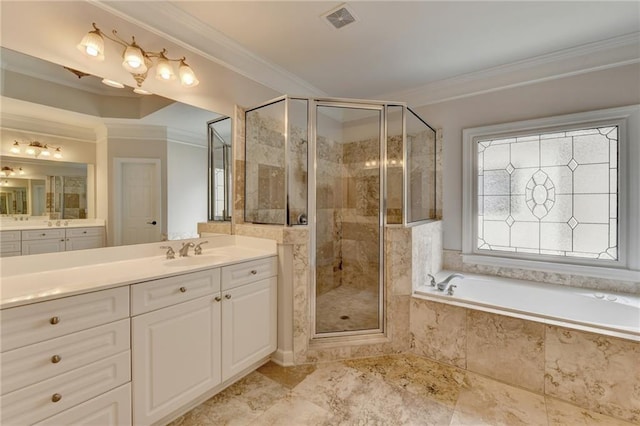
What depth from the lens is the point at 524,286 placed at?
2480 mm

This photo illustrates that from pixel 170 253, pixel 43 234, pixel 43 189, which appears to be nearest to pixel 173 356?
pixel 170 253

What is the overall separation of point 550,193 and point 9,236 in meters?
3.94

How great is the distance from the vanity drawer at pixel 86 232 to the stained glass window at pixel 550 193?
3261 mm

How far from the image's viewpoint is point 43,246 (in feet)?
4.79

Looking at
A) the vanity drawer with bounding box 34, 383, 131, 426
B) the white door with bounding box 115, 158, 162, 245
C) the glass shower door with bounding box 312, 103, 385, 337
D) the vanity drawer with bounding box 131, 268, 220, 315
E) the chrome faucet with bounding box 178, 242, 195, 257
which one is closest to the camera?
the vanity drawer with bounding box 34, 383, 131, 426

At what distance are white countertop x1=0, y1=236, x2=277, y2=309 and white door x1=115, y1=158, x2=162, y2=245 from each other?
80 millimetres

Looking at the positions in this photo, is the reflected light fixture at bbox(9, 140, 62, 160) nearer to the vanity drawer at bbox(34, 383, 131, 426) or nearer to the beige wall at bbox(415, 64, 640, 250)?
the vanity drawer at bbox(34, 383, 131, 426)

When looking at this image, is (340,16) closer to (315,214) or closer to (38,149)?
(315,214)

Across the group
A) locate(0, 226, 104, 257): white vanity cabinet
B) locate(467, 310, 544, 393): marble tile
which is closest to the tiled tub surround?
locate(467, 310, 544, 393): marble tile

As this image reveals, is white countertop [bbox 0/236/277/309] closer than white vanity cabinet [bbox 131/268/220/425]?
Yes

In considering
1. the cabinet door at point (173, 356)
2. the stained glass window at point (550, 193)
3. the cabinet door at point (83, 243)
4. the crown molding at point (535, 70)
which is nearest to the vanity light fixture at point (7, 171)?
the cabinet door at point (83, 243)

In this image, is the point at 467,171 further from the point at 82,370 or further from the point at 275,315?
the point at 82,370

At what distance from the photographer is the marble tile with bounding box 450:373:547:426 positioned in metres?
1.57

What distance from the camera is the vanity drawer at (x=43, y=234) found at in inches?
56.1
